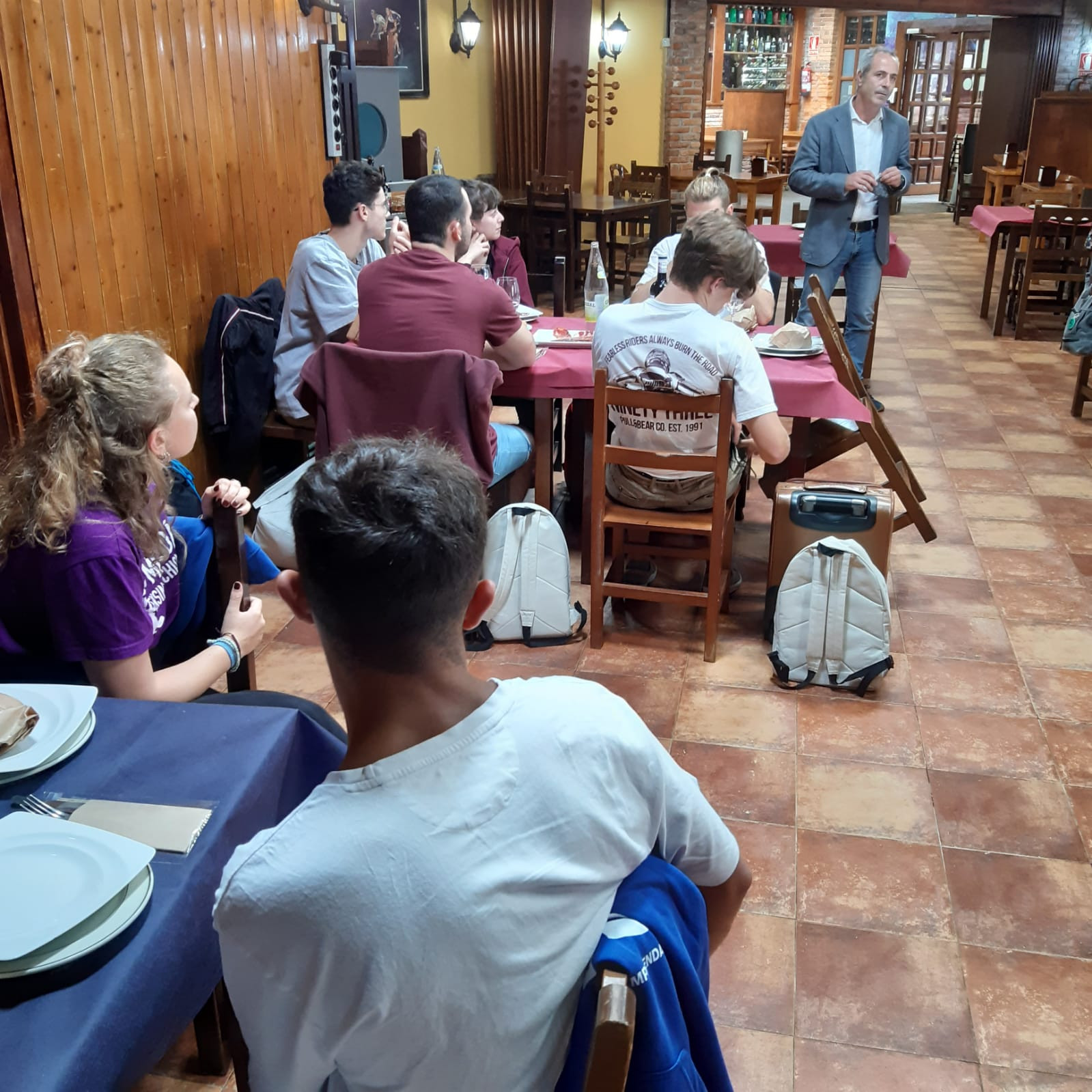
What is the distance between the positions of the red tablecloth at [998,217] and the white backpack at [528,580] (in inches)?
198

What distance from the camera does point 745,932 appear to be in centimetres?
203

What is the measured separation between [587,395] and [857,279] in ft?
8.00

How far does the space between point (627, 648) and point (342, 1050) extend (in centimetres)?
230

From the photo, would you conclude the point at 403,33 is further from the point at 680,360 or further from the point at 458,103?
the point at 680,360

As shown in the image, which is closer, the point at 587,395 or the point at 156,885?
the point at 156,885

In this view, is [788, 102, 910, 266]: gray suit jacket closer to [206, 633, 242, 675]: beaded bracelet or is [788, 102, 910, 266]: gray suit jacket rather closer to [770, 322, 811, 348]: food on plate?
[770, 322, 811, 348]: food on plate

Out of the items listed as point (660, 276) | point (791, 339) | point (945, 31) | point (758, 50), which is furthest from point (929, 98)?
point (791, 339)

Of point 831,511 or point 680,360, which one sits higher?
point 680,360

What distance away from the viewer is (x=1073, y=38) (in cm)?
1149

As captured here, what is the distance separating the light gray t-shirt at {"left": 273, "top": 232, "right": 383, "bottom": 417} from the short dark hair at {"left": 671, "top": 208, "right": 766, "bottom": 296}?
140 cm

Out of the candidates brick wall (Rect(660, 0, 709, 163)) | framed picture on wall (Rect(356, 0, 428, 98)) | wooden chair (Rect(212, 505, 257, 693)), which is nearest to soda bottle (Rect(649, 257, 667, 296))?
wooden chair (Rect(212, 505, 257, 693))

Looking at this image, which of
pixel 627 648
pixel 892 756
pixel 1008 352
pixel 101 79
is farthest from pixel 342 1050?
pixel 1008 352

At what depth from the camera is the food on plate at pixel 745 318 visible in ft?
11.9

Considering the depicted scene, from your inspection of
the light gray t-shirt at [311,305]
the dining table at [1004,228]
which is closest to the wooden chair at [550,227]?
the dining table at [1004,228]
